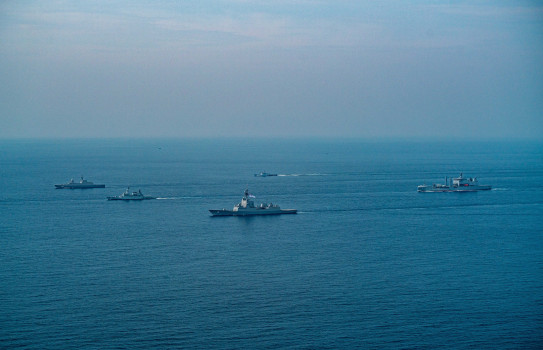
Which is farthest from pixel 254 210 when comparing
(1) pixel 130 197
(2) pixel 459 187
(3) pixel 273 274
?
(2) pixel 459 187

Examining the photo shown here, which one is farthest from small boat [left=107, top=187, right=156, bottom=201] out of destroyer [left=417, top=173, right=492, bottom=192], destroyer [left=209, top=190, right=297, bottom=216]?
destroyer [left=417, top=173, right=492, bottom=192]

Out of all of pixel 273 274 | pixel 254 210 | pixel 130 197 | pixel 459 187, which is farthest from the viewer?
pixel 459 187

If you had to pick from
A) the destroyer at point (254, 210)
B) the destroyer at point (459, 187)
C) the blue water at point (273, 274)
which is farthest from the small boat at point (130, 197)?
the destroyer at point (459, 187)

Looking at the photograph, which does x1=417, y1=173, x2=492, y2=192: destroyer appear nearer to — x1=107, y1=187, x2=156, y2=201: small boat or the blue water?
the blue water

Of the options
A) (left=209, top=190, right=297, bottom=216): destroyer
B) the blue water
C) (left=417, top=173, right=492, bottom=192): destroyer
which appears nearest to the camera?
the blue water

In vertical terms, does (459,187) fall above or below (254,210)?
above

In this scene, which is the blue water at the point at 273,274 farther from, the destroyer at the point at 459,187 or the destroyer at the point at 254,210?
the destroyer at the point at 459,187

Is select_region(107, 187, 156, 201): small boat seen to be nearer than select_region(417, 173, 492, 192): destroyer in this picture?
Yes

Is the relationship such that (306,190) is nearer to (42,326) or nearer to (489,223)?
(489,223)

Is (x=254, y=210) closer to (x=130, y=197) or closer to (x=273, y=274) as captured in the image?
(x=130, y=197)
